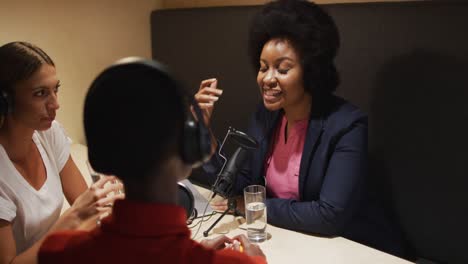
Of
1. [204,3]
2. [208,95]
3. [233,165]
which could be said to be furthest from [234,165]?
[204,3]

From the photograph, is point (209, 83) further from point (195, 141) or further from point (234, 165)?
point (195, 141)

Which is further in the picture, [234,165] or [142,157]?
[234,165]

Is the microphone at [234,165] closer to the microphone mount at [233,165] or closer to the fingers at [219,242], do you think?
the microphone mount at [233,165]

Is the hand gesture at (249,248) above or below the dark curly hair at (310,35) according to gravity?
below

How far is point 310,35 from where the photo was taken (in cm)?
160

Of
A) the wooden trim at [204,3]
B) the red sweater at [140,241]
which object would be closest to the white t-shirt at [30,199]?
the red sweater at [140,241]

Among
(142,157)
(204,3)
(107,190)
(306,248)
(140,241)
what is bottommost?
(306,248)

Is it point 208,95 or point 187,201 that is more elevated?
point 208,95

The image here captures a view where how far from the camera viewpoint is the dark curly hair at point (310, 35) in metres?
1.60

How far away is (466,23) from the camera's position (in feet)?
4.79

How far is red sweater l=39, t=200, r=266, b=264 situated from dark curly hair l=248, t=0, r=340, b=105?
3.34 ft

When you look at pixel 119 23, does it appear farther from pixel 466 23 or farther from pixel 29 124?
pixel 466 23

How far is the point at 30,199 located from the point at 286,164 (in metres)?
0.81

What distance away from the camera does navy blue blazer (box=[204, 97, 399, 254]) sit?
143cm
